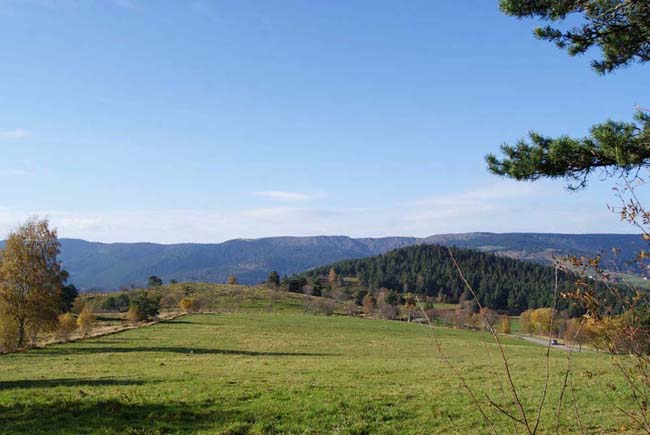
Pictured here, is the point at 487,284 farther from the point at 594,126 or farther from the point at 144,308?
the point at 594,126

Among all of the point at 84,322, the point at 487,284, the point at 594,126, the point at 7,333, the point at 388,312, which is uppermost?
the point at 594,126

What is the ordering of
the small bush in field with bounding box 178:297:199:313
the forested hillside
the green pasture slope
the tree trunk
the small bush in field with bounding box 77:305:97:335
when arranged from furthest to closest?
the forested hillside, the small bush in field with bounding box 178:297:199:313, the small bush in field with bounding box 77:305:97:335, the tree trunk, the green pasture slope

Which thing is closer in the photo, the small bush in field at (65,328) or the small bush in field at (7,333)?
the small bush in field at (7,333)

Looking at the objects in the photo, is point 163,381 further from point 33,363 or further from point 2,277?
point 2,277

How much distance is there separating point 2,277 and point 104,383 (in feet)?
85.6

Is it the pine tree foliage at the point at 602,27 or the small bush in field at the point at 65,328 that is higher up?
the pine tree foliage at the point at 602,27

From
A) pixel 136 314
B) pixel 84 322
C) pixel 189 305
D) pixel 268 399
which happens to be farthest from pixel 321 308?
pixel 268 399

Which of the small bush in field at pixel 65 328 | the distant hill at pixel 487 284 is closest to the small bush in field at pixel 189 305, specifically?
the small bush in field at pixel 65 328

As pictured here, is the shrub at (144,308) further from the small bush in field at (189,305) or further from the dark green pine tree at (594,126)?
the dark green pine tree at (594,126)

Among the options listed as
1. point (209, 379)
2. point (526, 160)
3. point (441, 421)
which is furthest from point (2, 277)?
point (526, 160)

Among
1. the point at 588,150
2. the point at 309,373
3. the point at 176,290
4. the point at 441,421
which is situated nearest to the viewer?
the point at 588,150

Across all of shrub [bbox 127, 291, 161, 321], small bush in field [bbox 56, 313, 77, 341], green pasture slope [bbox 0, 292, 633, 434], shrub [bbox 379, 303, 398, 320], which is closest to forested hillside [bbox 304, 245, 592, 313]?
shrub [bbox 379, 303, 398, 320]

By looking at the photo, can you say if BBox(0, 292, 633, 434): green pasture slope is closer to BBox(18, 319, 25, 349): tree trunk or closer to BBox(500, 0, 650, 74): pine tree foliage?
BBox(500, 0, 650, 74): pine tree foliage

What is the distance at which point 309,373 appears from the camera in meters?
23.8
